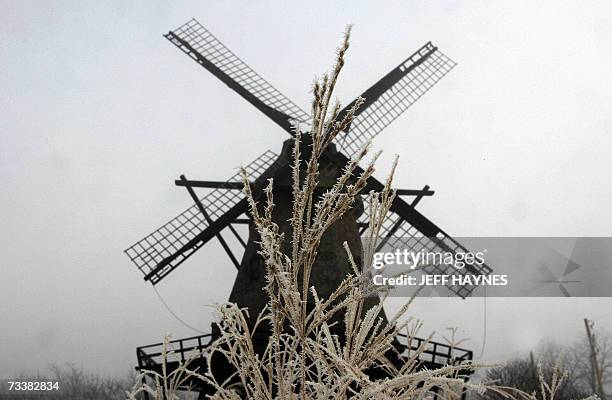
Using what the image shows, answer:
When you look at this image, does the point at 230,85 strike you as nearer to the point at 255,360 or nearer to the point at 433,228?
the point at 433,228

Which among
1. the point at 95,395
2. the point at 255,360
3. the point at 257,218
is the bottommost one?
the point at 95,395

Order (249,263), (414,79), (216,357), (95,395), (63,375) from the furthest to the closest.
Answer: (63,375)
(95,395)
(414,79)
(249,263)
(216,357)

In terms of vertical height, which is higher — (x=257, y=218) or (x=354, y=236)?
(x=354, y=236)

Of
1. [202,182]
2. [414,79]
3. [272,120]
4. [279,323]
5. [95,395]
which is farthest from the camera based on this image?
[95,395]

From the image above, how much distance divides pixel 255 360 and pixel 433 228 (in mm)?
13539

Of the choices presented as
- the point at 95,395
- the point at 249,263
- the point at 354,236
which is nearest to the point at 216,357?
the point at 249,263

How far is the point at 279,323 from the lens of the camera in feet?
5.17

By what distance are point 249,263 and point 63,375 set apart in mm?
58739

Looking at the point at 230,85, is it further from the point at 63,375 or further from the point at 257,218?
the point at 63,375

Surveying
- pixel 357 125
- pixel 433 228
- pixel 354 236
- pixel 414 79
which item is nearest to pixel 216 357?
pixel 354 236

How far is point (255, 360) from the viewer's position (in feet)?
5.56

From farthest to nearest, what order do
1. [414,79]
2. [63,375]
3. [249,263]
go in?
[63,375], [414,79], [249,263]

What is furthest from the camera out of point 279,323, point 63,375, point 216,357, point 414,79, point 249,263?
point 63,375

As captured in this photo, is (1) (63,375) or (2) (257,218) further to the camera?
(1) (63,375)
